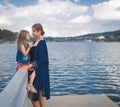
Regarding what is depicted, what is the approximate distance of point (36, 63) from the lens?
5.37 meters

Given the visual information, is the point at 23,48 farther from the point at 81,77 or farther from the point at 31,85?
the point at 81,77

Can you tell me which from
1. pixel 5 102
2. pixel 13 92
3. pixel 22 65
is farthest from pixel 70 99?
pixel 5 102

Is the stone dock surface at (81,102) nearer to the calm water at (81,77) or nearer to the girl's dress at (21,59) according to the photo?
the girl's dress at (21,59)

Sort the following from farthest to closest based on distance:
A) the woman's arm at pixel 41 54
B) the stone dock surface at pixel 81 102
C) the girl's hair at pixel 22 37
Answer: the stone dock surface at pixel 81 102
the girl's hair at pixel 22 37
the woman's arm at pixel 41 54

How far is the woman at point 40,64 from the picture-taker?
534 centimetres

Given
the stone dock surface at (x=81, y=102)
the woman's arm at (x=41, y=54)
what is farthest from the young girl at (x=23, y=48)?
the stone dock surface at (x=81, y=102)

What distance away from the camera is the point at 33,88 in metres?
5.39

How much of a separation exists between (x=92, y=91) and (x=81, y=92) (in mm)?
840

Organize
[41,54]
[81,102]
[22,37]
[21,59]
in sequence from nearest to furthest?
[41,54]
[22,37]
[21,59]
[81,102]

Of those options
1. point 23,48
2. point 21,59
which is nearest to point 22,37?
point 23,48

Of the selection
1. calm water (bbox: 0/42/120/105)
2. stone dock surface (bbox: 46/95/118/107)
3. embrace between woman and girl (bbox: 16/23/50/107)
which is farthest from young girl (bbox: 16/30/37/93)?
calm water (bbox: 0/42/120/105)

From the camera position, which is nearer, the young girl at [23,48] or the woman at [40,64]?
the woman at [40,64]

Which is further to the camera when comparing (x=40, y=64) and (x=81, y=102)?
(x=81, y=102)

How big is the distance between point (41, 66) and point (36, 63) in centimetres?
11
